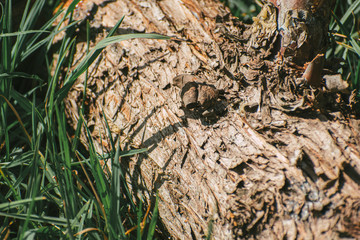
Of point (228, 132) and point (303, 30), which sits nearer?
point (228, 132)

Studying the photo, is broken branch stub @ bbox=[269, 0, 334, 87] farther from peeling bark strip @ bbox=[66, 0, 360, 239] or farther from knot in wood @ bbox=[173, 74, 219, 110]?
knot in wood @ bbox=[173, 74, 219, 110]

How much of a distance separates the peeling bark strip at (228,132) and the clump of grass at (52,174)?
158mm

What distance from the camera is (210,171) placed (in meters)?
1.32

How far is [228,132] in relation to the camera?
1.36m

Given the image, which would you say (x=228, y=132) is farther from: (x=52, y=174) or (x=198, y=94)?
(x=52, y=174)

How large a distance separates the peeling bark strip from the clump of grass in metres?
0.16

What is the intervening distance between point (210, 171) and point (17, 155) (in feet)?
3.56

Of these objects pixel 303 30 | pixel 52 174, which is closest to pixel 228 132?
Result: pixel 303 30

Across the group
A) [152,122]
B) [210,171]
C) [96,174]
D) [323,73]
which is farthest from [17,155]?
[323,73]

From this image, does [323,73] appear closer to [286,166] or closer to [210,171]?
[286,166]

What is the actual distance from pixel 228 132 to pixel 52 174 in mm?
899

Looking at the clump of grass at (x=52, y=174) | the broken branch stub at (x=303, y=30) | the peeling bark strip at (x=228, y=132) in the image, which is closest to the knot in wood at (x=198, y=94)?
the peeling bark strip at (x=228, y=132)

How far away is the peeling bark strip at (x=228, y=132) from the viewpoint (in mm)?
1149

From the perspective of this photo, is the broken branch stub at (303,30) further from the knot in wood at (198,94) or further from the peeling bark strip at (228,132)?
the knot in wood at (198,94)
